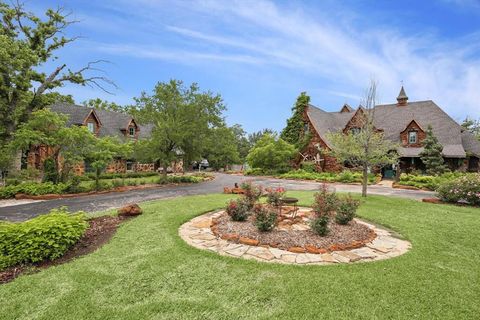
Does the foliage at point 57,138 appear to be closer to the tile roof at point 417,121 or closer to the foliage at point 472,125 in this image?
the tile roof at point 417,121

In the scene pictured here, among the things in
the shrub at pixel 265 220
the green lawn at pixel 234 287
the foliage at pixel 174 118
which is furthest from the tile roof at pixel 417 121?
the shrub at pixel 265 220

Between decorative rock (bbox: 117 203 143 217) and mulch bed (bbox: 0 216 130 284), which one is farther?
decorative rock (bbox: 117 203 143 217)

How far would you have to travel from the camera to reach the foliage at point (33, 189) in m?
13.8

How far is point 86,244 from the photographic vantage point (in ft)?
21.5

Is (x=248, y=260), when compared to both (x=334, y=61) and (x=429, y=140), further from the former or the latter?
(x=429, y=140)

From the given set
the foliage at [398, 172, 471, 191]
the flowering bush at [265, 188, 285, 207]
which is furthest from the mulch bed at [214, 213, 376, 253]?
the foliage at [398, 172, 471, 191]

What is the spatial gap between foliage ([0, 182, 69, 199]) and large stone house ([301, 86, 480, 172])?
19.8m

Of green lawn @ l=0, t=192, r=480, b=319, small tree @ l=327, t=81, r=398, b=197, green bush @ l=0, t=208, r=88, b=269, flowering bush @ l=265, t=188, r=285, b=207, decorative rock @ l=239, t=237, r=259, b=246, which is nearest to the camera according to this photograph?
green lawn @ l=0, t=192, r=480, b=319

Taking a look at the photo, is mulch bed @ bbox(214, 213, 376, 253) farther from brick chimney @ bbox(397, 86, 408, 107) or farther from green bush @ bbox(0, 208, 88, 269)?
brick chimney @ bbox(397, 86, 408, 107)

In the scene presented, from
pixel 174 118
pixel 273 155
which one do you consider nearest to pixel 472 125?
pixel 273 155

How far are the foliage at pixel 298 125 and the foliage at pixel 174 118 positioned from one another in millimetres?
12776

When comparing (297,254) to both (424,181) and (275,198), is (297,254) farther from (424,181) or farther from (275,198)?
(424,181)

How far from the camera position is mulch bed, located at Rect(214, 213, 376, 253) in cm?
626

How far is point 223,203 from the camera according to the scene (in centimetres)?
1181
